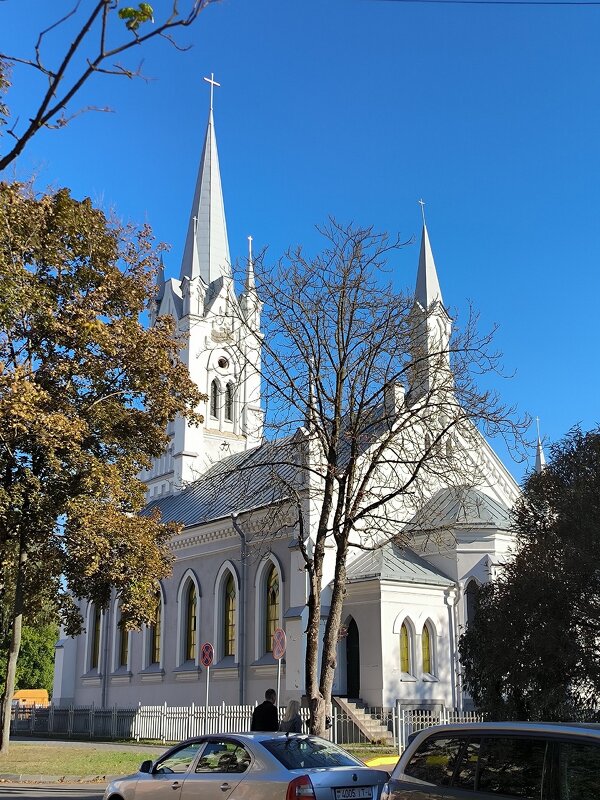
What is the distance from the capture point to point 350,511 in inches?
702

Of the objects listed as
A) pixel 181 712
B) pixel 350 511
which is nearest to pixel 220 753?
pixel 350 511

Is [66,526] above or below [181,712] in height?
above

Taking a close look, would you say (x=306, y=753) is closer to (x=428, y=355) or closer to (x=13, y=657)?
(x=428, y=355)

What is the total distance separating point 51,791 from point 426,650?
621 inches

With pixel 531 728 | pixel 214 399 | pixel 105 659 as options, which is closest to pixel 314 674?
pixel 531 728

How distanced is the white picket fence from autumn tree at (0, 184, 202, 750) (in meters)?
6.50

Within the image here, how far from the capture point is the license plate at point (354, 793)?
8719mm

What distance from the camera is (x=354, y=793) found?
29.1 feet

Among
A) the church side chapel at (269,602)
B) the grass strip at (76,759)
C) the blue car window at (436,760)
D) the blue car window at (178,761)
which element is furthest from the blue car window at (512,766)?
the grass strip at (76,759)

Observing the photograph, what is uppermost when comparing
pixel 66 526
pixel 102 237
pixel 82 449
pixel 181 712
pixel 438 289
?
pixel 438 289

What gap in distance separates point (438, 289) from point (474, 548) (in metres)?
22.7

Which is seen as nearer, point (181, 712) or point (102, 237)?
point (102, 237)

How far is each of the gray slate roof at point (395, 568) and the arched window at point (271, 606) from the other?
10.1ft

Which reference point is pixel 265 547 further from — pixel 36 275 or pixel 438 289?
pixel 438 289
